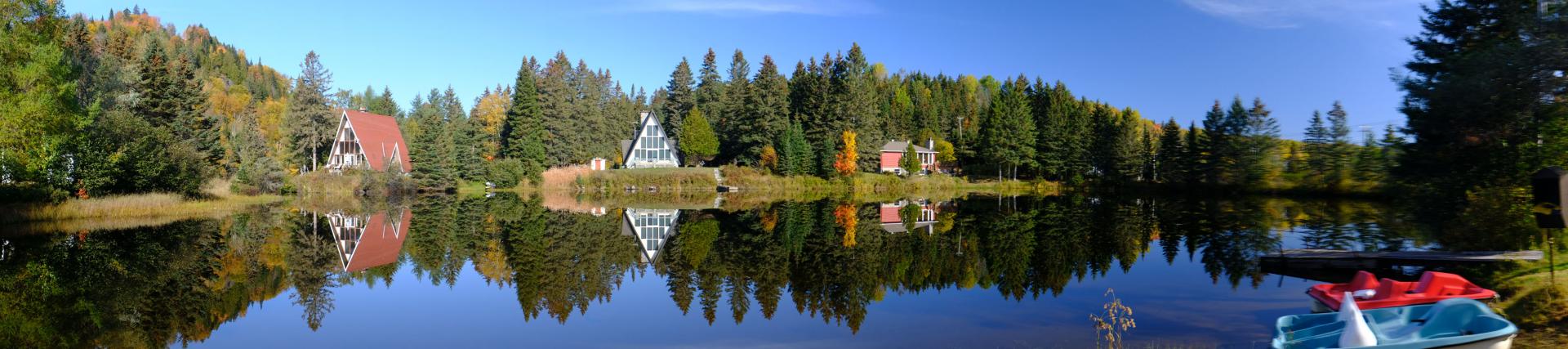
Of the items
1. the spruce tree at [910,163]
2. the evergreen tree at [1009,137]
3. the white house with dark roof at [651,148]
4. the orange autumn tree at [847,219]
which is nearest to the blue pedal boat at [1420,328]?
the orange autumn tree at [847,219]

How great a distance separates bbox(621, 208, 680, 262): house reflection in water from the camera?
1811 centimetres

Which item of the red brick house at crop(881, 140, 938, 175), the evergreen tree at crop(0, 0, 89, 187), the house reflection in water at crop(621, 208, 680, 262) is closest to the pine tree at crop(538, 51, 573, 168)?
the red brick house at crop(881, 140, 938, 175)

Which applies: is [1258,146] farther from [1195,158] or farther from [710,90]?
[710,90]

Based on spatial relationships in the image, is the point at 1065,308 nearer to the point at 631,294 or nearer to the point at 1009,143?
the point at 631,294

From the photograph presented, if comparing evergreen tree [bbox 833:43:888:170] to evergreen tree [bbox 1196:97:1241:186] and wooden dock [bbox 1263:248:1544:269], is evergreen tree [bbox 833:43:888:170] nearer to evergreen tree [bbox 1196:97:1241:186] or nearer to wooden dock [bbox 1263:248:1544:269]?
evergreen tree [bbox 1196:97:1241:186]

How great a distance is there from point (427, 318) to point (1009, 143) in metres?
51.7

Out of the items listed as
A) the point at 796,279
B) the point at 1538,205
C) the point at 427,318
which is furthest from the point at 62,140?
the point at 1538,205

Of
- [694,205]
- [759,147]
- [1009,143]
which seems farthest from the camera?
[1009,143]

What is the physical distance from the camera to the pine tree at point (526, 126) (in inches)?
2084

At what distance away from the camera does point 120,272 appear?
13047 mm

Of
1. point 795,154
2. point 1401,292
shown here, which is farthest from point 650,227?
point 795,154

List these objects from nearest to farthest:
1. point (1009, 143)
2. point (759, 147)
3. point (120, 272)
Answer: point (120, 272) < point (759, 147) < point (1009, 143)

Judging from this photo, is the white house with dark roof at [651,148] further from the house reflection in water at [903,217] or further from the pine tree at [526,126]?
the house reflection in water at [903,217]

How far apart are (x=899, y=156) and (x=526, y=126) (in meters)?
27.4
